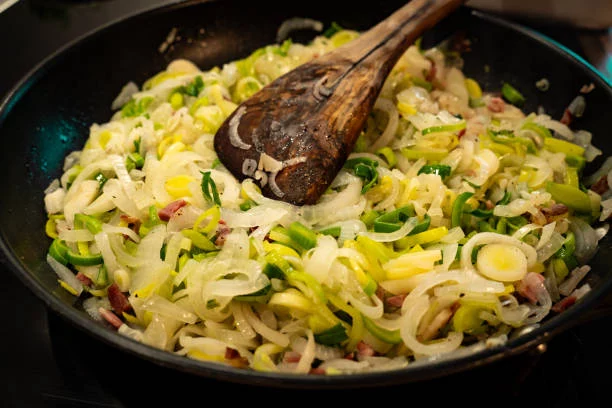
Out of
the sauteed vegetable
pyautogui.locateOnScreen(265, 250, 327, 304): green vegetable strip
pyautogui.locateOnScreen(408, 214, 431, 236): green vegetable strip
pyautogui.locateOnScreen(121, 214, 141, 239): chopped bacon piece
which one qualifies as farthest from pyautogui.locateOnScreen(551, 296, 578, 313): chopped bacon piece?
pyautogui.locateOnScreen(121, 214, 141, 239): chopped bacon piece

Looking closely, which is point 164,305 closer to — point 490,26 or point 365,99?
point 365,99

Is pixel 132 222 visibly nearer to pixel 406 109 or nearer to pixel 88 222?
pixel 88 222

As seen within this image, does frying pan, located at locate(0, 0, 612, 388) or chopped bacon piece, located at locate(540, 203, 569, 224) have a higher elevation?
frying pan, located at locate(0, 0, 612, 388)

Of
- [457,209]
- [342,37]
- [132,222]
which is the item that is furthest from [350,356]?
[342,37]

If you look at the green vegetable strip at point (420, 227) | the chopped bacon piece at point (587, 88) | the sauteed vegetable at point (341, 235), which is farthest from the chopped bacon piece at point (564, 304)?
the chopped bacon piece at point (587, 88)

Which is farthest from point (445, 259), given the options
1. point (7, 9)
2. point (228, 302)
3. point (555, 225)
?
point (7, 9)

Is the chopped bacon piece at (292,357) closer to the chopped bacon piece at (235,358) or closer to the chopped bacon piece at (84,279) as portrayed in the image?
the chopped bacon piece at (235,358)

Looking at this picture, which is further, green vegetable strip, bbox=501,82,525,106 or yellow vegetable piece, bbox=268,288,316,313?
green vegetable strip, bbox=501,82,525,106

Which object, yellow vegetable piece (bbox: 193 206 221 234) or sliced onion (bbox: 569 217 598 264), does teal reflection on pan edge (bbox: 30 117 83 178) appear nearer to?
yellow vegetable piece (bbox: 193 206 221 234)
